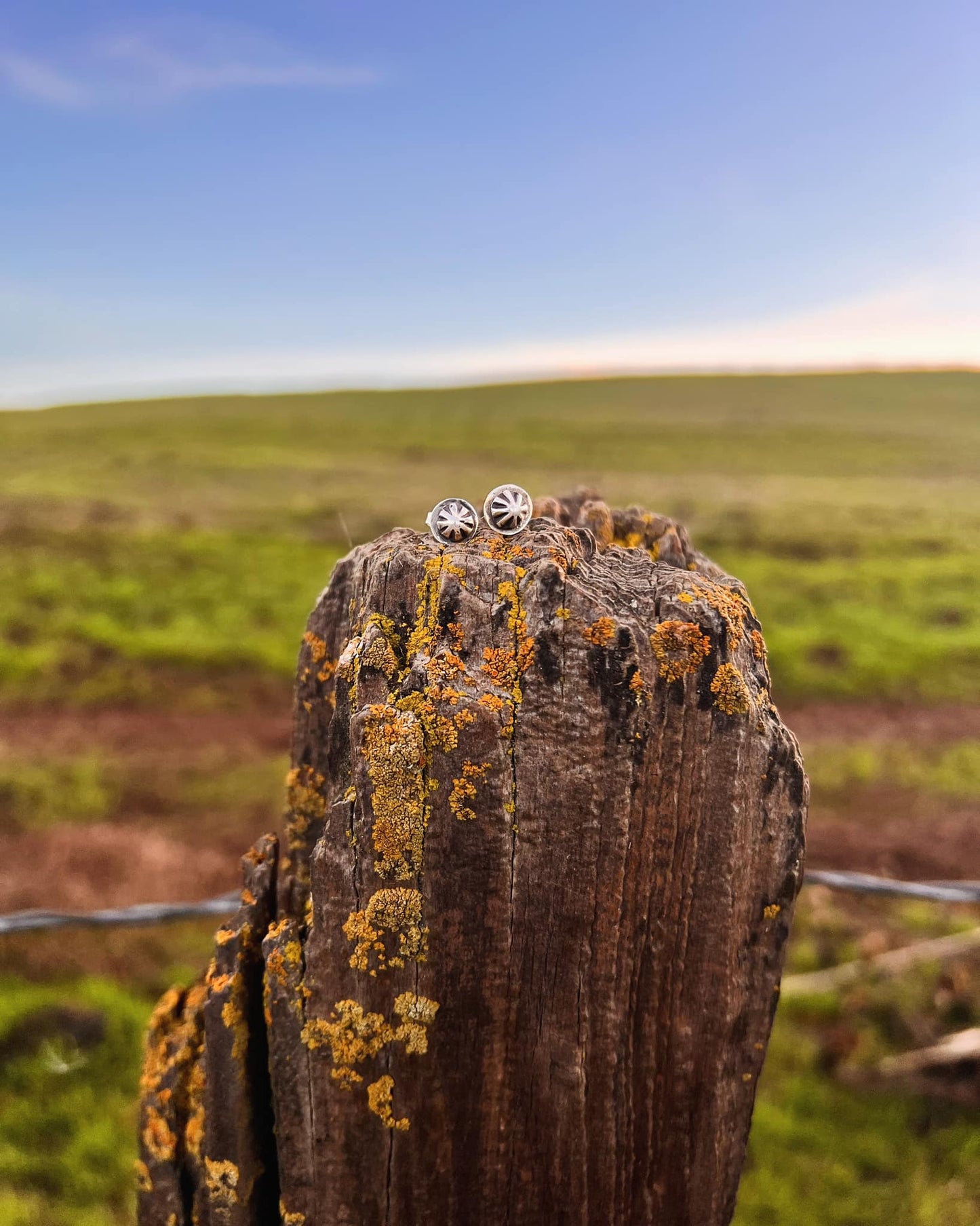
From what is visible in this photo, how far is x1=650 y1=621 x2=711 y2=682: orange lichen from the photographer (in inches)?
76.2

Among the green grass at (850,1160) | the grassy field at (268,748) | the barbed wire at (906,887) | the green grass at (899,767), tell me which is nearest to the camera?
the green grass at (850,1160)

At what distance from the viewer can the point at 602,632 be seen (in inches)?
74.6

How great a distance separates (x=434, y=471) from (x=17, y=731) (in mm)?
39847

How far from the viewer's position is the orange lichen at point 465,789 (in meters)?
1.88

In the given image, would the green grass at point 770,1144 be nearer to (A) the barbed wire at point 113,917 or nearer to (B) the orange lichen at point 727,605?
(A) the barbed wire at point 113,917

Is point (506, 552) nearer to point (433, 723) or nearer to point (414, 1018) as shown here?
point (433, 723)

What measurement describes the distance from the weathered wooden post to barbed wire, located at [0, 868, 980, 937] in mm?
2828

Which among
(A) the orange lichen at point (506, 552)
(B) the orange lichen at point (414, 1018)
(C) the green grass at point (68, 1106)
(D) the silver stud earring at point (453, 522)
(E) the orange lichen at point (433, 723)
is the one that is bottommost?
(C) the green grass at point (68, 1106)

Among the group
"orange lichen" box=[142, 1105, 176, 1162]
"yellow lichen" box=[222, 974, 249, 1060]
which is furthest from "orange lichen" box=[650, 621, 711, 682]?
"orange lichen" box=[142, 1105, 176, 1162]

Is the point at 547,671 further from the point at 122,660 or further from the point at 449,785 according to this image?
the point at 122,660

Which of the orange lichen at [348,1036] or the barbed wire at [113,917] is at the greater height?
the orange lichen at [348,1036]

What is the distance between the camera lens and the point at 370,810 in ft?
6.21

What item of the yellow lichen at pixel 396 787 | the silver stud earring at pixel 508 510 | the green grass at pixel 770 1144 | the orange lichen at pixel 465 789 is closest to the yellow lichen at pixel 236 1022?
the yellow lichen at pixel 396 787

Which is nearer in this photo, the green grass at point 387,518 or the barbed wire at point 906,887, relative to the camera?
the barbed wire at point 906,887
